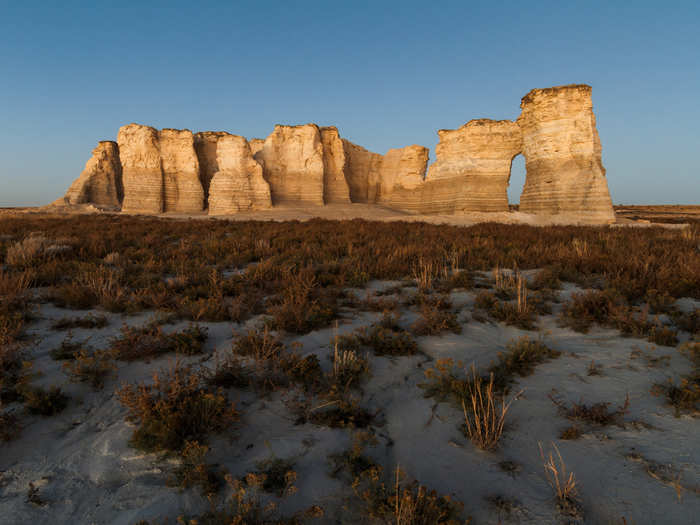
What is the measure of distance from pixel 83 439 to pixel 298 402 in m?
1.60

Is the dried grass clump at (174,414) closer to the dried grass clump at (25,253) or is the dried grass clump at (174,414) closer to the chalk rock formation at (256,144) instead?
the dried grass clump at (25,253)

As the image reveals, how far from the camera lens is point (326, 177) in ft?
126

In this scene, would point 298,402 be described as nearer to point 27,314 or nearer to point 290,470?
point 290,470

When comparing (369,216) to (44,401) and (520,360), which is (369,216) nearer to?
(520,360)

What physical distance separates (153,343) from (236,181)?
103ft

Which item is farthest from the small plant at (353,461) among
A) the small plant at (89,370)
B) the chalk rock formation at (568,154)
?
the chalk rock formation at (568,154)

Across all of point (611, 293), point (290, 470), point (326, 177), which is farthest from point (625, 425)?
point (326, 177)

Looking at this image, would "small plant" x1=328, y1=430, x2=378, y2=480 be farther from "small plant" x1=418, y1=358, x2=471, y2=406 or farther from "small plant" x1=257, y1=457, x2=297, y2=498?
"small plant" x1=418, y1=358, x2=471, y2=406

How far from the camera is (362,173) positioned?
1754 inches

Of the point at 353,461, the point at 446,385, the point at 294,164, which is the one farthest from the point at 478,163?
the point at 353,461

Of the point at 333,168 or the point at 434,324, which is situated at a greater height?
the point at 333,168

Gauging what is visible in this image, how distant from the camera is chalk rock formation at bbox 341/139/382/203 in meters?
43.4

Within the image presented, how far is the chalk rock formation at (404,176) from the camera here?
40.8 metres

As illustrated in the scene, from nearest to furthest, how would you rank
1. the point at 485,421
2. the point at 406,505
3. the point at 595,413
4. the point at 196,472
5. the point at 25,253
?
the point at 406,505
the point at 196,472
the point at 485,421
the point at 595,413
the point at 25,253
